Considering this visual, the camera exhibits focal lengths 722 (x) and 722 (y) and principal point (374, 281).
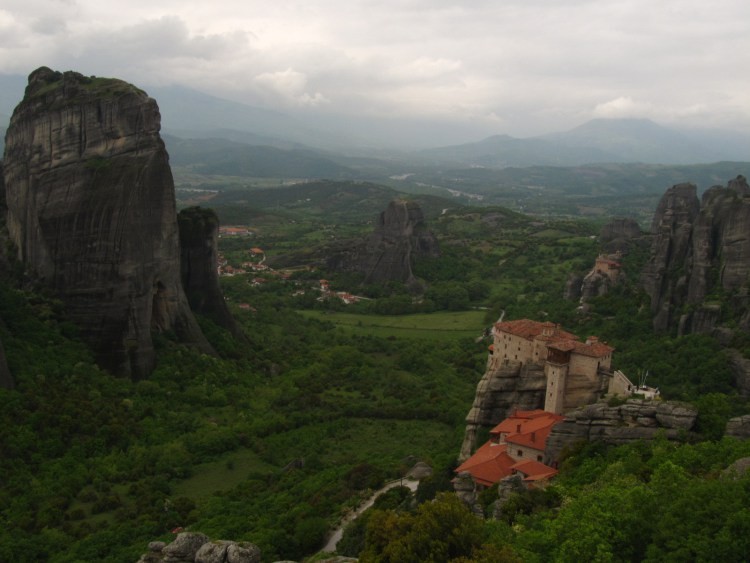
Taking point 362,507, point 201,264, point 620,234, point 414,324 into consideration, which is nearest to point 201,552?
point 362,507

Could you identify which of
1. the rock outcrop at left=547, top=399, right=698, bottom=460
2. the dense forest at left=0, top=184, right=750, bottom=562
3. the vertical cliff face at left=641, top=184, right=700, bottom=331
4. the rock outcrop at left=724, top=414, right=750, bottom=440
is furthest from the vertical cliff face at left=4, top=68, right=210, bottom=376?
the vertical cliff face at left=641, top=184, right=700, bottom=331

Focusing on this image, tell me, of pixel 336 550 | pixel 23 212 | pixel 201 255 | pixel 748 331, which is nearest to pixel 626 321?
pixel 748 331

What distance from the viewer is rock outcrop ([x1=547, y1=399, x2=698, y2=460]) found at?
31.1 metres

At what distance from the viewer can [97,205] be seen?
48.8 metres

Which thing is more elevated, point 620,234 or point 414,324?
point 620,234

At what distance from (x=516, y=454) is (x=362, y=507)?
322 inches

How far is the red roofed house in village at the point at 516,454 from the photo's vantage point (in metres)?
33.5

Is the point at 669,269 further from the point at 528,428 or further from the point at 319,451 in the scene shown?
the point at 319,451

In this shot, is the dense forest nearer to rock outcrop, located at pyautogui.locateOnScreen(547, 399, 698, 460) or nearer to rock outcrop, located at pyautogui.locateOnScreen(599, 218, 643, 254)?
rock outcrop, located at pyautogui.locateOnScreen(547, 399, 698, 460)

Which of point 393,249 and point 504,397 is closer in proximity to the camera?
point 504,397

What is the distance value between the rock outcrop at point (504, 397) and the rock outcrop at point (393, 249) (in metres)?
68.5

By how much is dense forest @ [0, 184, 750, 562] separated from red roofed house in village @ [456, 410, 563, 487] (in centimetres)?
177

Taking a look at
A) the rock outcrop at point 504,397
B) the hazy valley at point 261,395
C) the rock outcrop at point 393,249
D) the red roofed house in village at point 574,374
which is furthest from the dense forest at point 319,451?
the rock outcrop at point 393,249

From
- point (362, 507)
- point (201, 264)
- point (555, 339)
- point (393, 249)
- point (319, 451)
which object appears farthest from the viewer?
point (393, 249)
